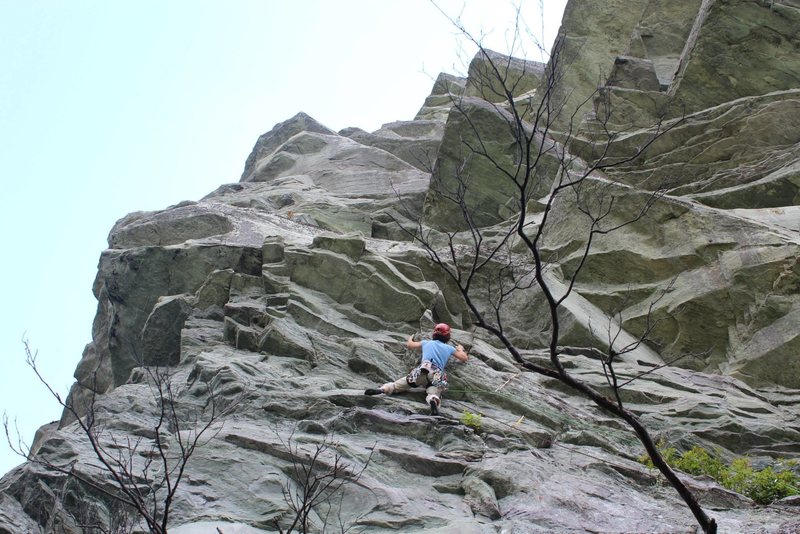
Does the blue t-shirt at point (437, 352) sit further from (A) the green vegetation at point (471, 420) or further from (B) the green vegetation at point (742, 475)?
(B) the green vegetation at point (742, 475)

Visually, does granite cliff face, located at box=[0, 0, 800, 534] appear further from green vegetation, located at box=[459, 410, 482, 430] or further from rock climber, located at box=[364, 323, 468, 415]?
rock climber, located at box=[364, 323, 468, 415]

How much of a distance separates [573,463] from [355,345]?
4.63 metres

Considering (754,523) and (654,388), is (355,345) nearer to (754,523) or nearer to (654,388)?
(654,388)

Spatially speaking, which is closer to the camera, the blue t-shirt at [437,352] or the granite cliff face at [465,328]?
the granite cliff face at [465,328]

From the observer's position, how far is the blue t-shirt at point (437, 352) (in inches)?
561

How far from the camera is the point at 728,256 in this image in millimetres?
19109

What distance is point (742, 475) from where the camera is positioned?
12.0m

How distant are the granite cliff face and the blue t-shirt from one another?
454 millimetres

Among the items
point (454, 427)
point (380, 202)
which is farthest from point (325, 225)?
point (454, 427)

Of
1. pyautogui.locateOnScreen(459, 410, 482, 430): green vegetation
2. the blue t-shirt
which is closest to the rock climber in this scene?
the blue t-shirt

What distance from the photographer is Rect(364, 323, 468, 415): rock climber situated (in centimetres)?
1353

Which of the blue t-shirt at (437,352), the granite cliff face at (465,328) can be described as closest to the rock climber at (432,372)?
the blue t-shirt at (437,352)

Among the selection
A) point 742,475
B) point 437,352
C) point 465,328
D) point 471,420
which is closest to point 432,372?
point 437,352

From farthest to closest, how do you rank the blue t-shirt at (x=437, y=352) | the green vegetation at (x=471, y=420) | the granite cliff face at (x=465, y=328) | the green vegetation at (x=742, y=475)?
the blue t-shirt at (x=437, y=352) < the green vegetation at (x=471, y=420) < the green vegetation at (x=742, y=475) < the granite cliff face at (x=465, y=328)
